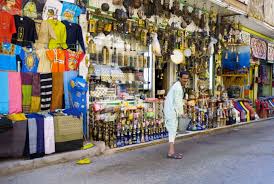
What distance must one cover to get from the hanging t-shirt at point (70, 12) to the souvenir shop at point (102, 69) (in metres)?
0.02

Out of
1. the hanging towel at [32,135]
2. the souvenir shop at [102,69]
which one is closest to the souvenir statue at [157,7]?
the souvenir shop at [102,69]

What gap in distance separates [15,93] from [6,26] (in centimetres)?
127

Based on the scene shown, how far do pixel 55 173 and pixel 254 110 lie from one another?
11.3 metres

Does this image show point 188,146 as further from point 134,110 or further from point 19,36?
point 19,36

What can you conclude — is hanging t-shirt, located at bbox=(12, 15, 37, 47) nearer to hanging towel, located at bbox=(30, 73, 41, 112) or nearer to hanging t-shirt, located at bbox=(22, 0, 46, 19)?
hanging t-shirt, located at bbox=(22, 0, 46, 19)

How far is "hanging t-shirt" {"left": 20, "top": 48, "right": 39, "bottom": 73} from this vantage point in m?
7.29

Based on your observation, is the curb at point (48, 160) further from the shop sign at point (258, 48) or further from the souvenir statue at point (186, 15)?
the shop sign at point (258, 48)

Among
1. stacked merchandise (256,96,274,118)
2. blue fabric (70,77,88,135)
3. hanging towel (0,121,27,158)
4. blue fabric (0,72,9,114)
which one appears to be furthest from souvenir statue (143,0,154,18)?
stacked merchandise (256,96,274,118)

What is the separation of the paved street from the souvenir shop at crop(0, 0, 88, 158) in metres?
0.58

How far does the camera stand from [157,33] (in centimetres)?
1066

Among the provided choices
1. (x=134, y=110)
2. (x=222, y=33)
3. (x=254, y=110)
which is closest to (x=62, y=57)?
(x=134, y=110)

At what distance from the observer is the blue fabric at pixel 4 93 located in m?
6.88

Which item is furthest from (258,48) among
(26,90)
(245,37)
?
(26,90)

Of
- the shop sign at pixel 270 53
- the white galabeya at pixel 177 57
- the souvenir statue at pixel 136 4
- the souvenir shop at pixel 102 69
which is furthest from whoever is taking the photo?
the shop sign at pixel 270 53
